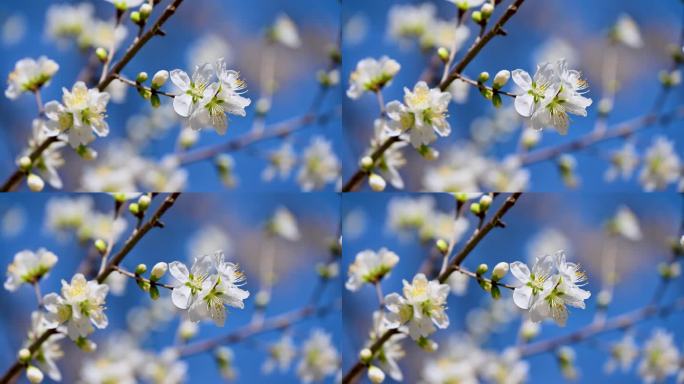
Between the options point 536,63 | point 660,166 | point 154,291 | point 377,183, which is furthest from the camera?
point 660,166

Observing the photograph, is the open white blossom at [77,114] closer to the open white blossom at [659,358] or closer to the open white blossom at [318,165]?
the open white blossom at [318,165]

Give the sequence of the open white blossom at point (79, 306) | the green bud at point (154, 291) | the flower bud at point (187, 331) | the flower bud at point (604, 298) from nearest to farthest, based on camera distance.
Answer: the green bud at point (154, 291) → the open white blossom at point (79, 306) → the flower bud at point (187, 331) → the flower bud at point (604, 298)

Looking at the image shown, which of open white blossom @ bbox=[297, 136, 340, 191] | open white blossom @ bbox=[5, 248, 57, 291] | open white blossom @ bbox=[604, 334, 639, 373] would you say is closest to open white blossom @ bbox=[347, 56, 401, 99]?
open white blossom @ bbox=[297, 136, 340, 191]

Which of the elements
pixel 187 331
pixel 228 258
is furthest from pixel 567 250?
pixel 187 331

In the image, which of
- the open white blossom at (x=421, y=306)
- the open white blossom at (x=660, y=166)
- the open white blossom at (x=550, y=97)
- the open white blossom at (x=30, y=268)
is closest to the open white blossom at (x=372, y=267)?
the open white blossom at (x=421, y=306)

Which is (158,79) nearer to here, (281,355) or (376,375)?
(376,375)

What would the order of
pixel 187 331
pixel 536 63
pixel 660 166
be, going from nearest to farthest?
pixel 187 331 → pixel 536 63 → pixel 660 166

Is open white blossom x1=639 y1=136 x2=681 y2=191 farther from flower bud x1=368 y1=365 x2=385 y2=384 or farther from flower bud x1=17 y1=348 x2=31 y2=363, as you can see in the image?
flower bud x1=17 y1=348 x2=31 y2=363
